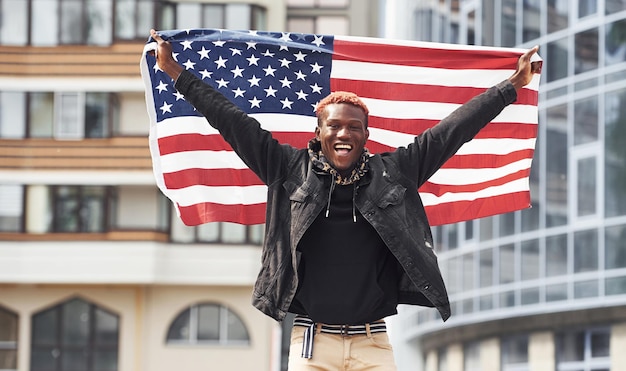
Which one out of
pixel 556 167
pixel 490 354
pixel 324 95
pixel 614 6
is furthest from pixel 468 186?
pixel 490 354

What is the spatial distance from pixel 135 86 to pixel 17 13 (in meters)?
4.31

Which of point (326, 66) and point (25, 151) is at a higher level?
point (25, 151)

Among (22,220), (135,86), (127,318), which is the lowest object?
(127,318)

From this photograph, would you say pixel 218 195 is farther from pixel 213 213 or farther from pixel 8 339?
pixel 8 339

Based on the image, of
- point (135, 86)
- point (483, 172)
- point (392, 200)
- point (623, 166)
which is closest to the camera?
point (392, 200)

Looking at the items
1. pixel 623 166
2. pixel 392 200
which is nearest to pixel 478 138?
pixel 392 200

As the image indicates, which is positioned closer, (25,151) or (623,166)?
(623,166)

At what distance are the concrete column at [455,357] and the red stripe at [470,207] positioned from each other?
24.9 metres

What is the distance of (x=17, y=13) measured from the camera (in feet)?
158

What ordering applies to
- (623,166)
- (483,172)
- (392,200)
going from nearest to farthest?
(392,200) < (483,172) < (623,166)

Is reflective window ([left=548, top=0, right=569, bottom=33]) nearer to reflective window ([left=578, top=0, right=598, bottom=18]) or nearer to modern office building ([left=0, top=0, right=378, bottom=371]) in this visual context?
reflective window ([left=578, top=0, right=598, bottom=18])

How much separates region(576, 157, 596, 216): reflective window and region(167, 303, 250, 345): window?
2201 centimetres

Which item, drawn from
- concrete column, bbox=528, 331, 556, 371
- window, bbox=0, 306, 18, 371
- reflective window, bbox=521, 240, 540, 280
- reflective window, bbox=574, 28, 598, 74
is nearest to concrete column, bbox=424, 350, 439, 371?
concrete column, bbox=528, 331, 556, 371

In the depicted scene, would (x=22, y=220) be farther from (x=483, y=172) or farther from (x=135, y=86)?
(x=483, y=172)
